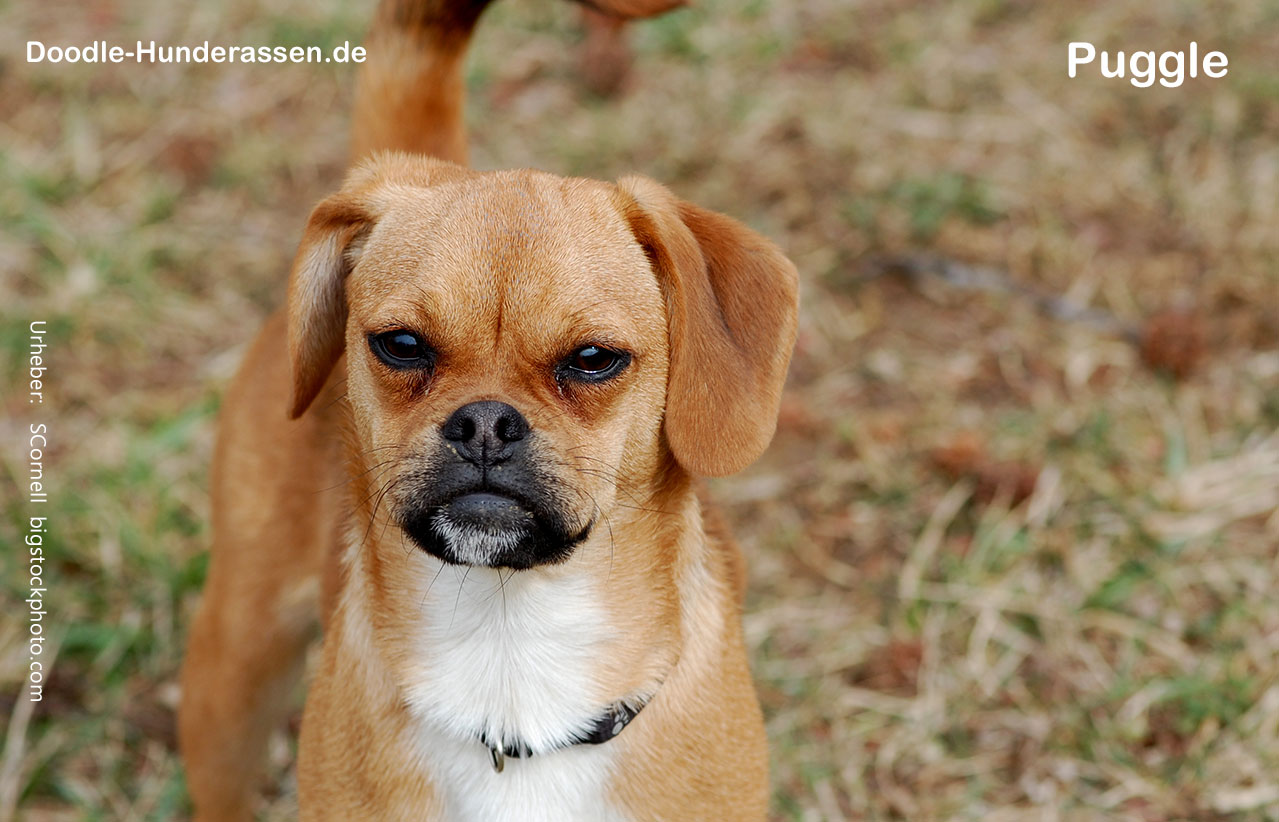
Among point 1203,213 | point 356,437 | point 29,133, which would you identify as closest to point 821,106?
point 1203,213

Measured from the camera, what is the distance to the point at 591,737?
2.95m

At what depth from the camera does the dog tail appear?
3.65 m

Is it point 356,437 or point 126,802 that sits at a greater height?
point 356,437

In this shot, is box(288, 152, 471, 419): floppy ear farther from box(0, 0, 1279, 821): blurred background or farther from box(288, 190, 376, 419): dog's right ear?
box(0, 0, 1279, 821): blurred background

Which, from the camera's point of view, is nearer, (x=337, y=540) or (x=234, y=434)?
(x=337, y=540)

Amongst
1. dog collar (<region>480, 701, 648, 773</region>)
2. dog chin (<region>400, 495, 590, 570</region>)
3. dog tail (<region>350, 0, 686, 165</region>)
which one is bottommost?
dog collar (<region>480, 701, 648, 773</region>)

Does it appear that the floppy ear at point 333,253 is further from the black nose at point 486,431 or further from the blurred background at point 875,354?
the blurred background at point 875,354

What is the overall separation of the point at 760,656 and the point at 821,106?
3.87 meters

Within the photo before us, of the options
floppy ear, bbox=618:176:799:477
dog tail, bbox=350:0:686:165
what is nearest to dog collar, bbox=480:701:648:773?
floppy ear, bbox=618:176:799:477

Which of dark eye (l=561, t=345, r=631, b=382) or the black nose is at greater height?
dark eye (l=561, t=345, r=631, b=382)

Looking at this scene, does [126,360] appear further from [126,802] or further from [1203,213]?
[1203,213]

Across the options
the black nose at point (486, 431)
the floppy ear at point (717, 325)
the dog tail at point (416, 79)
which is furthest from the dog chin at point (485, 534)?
the dog tail at point (416, 79)

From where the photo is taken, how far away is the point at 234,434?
3.78 m

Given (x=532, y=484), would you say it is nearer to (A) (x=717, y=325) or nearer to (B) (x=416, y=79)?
(A) (x=717, y=325)
